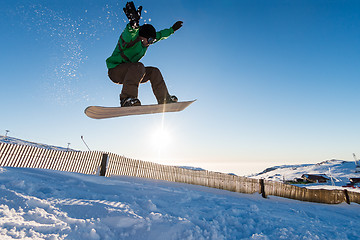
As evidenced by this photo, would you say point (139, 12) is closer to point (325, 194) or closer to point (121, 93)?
point (121, 93)

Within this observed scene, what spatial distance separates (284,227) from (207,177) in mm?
6874

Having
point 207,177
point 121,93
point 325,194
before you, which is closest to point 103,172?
point 207,177

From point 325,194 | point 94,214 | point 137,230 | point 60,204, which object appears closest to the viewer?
point 137,230

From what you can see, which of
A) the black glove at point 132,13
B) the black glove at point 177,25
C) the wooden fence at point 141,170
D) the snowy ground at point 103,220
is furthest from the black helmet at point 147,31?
the wooden fence at point 141,170

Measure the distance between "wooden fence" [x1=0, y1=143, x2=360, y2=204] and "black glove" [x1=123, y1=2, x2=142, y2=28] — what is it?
20.9 ft

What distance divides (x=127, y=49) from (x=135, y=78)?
0.52 m

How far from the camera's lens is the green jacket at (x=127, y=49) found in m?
3.06

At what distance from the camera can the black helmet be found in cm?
330

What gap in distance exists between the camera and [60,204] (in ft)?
7.03

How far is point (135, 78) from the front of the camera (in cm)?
331

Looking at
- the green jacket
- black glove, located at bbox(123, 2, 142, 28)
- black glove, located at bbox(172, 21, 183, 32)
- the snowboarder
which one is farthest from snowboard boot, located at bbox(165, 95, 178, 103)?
black glove, located at bbox(123, 2, 142, 28)

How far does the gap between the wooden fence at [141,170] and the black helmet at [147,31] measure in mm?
6054

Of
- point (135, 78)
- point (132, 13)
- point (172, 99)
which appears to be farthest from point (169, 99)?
point (132, 13)

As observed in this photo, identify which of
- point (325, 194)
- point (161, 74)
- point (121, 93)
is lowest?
point (325, 194)
